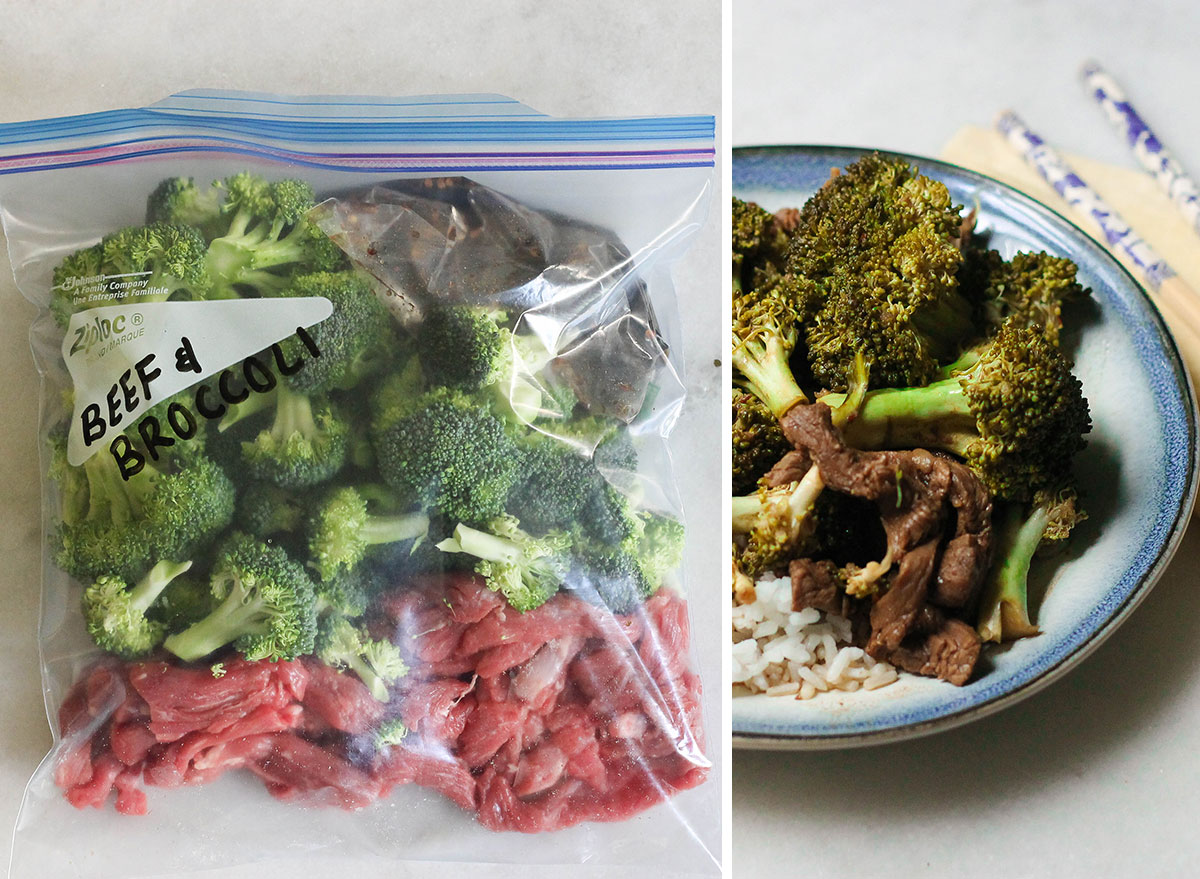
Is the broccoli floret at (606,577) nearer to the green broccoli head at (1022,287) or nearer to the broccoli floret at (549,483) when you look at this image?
the broccoli floret at (549,483)

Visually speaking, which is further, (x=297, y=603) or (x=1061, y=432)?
(x=1061, y=432)

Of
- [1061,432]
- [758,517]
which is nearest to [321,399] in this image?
[758,517]

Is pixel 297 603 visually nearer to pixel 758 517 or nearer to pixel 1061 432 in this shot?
pixel 758 517

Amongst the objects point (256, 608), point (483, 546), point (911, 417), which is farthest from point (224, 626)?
point (911, 417)

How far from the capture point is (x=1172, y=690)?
1290 millimetres

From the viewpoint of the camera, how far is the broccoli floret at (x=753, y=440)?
4.35 ft

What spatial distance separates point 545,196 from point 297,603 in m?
0.48

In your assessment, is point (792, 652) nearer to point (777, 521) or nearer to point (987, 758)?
point (777, 521)

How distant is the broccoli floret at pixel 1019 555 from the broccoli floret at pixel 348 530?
71 cm

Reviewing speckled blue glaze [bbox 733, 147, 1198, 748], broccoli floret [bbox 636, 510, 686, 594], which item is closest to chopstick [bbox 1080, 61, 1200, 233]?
speckled blue glaze [bbox 733, 147, 1198, 748]

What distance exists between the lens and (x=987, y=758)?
1264mm

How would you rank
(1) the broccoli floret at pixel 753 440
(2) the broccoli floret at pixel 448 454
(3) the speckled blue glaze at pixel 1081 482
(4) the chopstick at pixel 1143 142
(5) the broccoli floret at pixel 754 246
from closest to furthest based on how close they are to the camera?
1. (2) the broccoli floret at pixel 448 454
2. (3) the speckled blue glaze at pixel 1081 482
3. (1) the broccoli floret at pixel 753 440
4. (5) the broccoli floret at pixel 754 246
5. (4) the chopstick at pixel 1143 142

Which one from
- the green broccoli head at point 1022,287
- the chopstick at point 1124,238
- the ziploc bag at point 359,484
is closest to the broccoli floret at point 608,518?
the ziploc bag at point 359,484

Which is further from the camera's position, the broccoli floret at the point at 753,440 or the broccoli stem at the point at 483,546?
the broccoli floret at the point at 753,440
